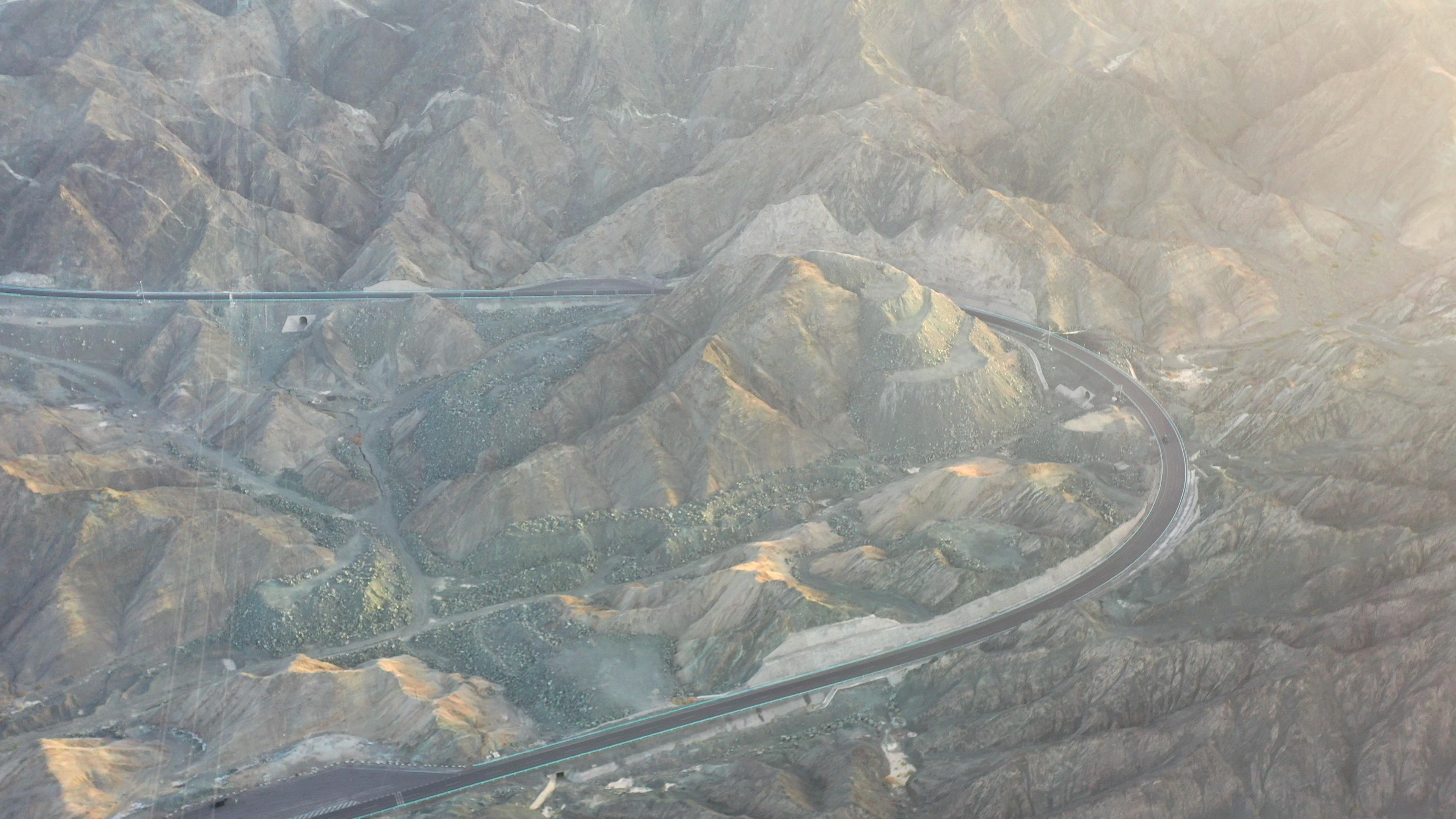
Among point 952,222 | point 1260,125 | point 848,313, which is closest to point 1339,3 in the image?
point 1260,125

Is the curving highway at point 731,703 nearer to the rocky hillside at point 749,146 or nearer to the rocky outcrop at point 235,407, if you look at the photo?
the rocky hillside at point 749,146

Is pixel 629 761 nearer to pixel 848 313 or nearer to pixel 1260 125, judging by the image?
pixel 848 313

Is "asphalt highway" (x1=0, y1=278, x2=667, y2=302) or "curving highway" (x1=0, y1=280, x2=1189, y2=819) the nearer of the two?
"curving highway" (x1=0, y1=280, x2=1189, y2=819)

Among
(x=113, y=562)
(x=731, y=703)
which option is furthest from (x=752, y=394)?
(x=113, y=562)

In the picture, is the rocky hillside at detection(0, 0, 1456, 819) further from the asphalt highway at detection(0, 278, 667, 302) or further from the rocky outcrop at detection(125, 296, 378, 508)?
the asphalt highway at detection(0, 278, 667, 302)

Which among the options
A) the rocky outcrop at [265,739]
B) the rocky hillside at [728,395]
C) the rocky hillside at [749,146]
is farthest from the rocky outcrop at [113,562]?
the rocky hillside at [749,146]

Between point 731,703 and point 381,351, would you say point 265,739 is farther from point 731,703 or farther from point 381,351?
point 381,351

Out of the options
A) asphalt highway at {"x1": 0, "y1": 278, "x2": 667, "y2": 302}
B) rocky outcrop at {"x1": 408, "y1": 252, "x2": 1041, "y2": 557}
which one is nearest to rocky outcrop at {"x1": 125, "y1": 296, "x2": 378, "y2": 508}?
asphalt highway at {"x1": 0, "y1": 278, "x2": 667, "y2": 302}

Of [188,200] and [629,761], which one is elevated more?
[188,200]
